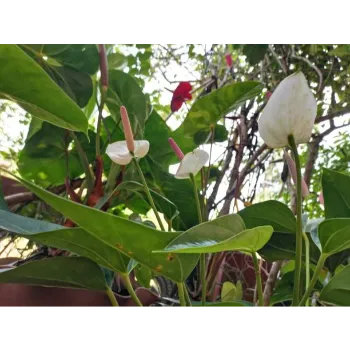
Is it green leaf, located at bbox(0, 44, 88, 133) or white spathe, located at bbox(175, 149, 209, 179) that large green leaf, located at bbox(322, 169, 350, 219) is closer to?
white spathe, located at bbox(175, 149, 209, 179)

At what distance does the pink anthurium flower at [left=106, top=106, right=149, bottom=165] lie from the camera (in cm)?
37

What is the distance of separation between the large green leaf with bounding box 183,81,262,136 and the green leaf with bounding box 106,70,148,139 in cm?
9

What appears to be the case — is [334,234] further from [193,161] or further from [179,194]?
[179,194]

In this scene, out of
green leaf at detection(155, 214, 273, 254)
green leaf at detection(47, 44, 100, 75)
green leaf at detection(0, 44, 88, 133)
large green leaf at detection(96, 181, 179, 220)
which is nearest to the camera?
green leaf at detection(155, 214, 273, 254)

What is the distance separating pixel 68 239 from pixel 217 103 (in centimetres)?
26

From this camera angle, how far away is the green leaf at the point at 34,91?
0.34 m

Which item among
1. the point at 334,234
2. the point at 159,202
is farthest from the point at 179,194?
the point at 334,234

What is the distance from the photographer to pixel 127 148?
384 millimetres

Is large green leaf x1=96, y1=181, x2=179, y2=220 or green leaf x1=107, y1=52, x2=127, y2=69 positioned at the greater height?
green leaf x1=107, y1=52, x2=127, y2=69

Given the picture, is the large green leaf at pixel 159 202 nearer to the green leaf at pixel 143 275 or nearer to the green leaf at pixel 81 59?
the green leaf at pixel 143 275

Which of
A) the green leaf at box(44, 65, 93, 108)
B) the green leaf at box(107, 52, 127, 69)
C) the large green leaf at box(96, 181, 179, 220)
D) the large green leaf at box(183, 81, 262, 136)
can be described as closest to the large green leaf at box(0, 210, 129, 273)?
the large green leaf at box(96, 181, 179, 220)
